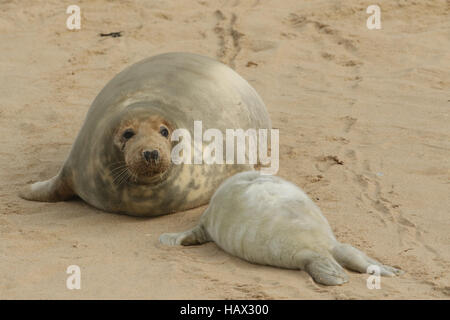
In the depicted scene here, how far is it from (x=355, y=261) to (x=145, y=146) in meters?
1.39

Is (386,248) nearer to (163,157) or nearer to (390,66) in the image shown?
(163,157)

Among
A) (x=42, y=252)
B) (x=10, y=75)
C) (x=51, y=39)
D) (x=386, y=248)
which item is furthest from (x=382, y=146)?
(x=51, y=39)

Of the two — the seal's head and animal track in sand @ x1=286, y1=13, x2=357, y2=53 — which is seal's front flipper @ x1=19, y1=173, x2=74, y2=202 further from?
animal track in sand @ x1=286, y1=13, x2=357, y2=53

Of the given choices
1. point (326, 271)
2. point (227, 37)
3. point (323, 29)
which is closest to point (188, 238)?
point (326, 271)

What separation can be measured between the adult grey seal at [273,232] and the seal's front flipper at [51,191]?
107cm

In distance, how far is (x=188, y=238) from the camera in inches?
174

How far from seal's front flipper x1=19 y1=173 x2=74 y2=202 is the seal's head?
632mm

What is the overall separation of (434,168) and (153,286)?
262 centimetres

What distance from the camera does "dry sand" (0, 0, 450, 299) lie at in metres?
3.92

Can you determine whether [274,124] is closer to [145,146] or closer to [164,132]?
[164,132]

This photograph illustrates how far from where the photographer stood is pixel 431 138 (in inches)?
246

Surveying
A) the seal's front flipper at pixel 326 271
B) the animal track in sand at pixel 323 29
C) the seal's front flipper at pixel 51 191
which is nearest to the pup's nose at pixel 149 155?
the seal's front flipper at pixel 51 191

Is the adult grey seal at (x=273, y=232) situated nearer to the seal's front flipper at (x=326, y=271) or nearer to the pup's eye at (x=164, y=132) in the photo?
the seal's front flipper at (x=326, y=271)
